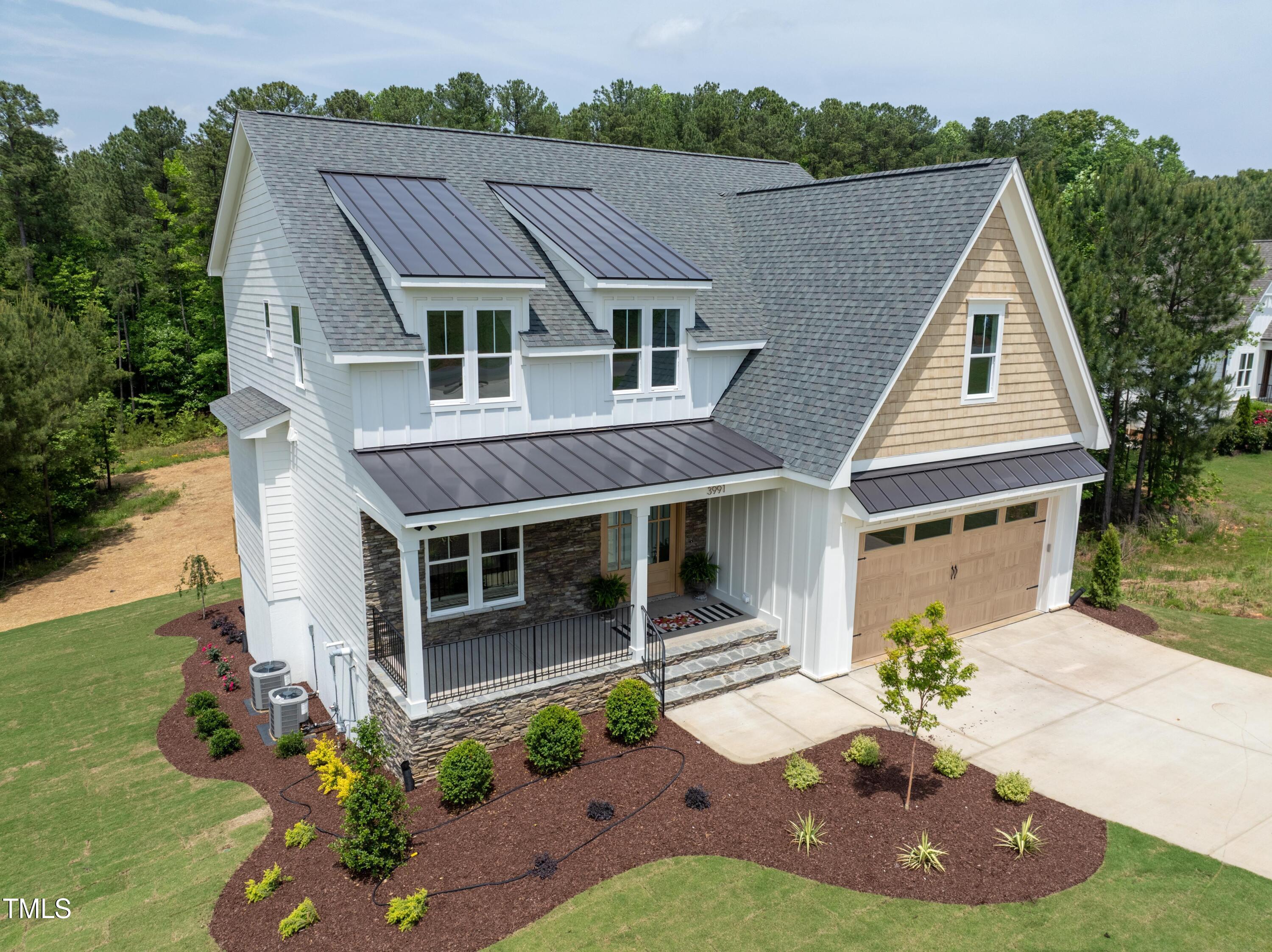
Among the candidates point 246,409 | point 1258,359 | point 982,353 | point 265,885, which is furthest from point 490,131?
point 1258,359

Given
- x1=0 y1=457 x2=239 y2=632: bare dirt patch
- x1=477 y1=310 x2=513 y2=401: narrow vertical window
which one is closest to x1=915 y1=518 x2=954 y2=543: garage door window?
x1=477 y1=310 x2=513 y2=401: narrow vertical window

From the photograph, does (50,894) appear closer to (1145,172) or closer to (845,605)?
(845,605)

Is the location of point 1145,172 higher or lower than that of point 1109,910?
higher

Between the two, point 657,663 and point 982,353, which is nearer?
point 657,663

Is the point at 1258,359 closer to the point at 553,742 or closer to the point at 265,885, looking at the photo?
the point at 553,742

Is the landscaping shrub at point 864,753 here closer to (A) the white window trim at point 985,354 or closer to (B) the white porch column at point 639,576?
(B) the white porch column at point 639,576

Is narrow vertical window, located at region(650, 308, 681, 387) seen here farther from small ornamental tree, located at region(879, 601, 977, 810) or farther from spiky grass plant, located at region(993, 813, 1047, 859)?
spiky grass plant, located at region(993, 813, 1047, 859)

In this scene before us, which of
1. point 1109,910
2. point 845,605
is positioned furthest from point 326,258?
point 1109,910
